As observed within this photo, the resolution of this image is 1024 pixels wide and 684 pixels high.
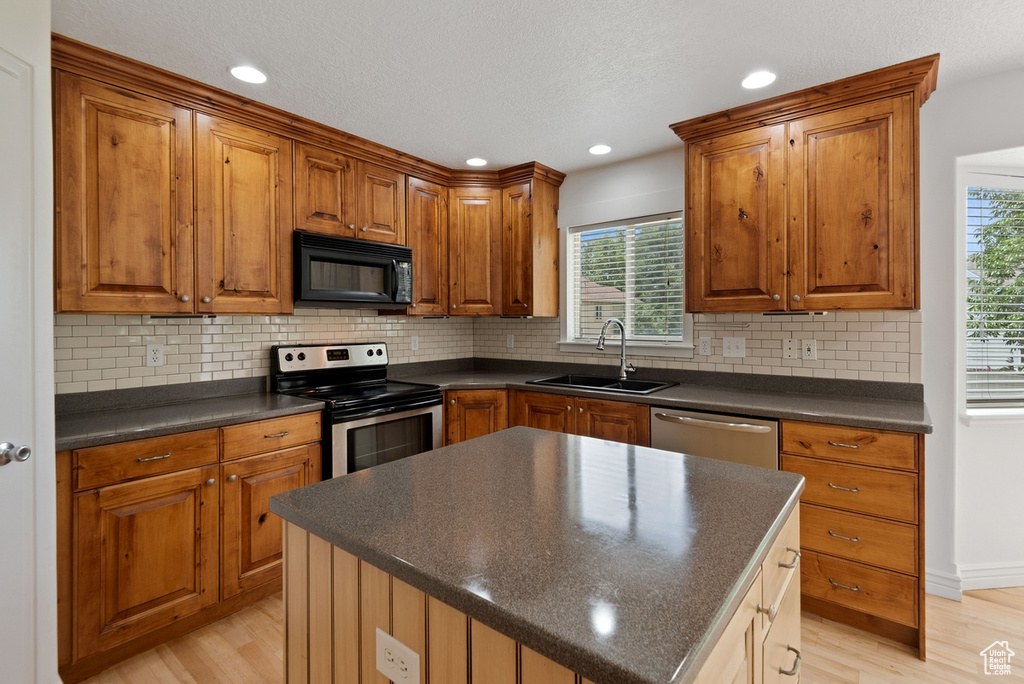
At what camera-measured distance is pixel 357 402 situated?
273cm

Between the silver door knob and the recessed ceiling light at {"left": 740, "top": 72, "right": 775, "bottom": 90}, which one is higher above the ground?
the recessed ceiling light at {"left": 740, "top": 72, "right": 775, "bottom": 90}

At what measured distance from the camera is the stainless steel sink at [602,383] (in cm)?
321

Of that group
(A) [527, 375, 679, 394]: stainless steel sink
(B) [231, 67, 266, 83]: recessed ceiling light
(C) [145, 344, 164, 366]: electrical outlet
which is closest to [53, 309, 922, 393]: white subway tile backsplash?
(C) [145, 344, 164, 366]: electrical outlet

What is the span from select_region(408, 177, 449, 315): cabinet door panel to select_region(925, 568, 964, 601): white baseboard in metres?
3.19

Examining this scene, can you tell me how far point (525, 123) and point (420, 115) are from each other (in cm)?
58

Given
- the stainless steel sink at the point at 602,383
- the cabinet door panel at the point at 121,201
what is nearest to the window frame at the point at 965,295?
the stainless steel sink at the point at 602,383

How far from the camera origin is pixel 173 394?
2566mm

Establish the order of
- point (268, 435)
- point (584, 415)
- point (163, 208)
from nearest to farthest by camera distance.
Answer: point (163, 208) → point (268, 435) → point (584, 415)

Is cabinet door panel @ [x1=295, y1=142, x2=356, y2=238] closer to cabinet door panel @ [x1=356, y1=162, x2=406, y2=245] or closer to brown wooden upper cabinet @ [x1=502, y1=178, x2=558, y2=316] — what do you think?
cabinet door panel @ [x1=356, y1=162, x2=406, y2=245]

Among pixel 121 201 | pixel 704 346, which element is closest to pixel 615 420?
pixel 704 346

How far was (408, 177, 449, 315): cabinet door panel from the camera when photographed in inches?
137

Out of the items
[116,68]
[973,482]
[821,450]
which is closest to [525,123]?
[116,68]

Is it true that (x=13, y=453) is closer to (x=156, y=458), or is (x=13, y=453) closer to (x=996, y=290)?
(x=156, y=458)

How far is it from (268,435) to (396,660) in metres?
1.78
